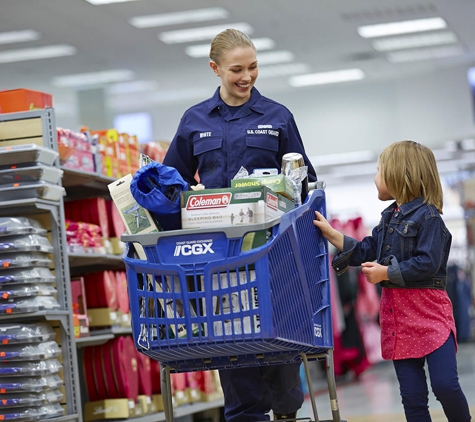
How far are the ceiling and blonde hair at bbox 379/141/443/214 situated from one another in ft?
24.7

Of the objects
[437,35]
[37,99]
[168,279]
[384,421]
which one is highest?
[437,35]

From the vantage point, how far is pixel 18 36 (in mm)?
11117

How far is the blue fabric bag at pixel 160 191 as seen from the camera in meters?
2.53

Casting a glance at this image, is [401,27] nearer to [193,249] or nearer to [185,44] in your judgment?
[185,44]

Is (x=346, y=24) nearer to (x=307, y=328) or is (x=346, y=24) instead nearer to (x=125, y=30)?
(x=125, y=30)

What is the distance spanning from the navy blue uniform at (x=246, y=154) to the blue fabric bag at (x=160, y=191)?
24.5 inches

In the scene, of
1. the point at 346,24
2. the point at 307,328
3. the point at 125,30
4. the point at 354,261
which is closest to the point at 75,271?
the point at 354,261

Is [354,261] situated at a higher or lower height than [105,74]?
lower

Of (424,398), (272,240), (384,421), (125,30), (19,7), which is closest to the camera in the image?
(272,240)

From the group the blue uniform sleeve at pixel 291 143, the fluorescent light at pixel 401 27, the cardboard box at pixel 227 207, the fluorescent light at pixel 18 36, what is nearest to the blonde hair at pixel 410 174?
the blue uniform sleeve at pixel 291 143

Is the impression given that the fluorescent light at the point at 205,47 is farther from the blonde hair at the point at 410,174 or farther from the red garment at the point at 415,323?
the red garment at the point at 415,323

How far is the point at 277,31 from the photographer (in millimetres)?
11812

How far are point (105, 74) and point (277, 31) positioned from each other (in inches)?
123

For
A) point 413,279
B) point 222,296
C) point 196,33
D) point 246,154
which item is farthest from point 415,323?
point 196,33
